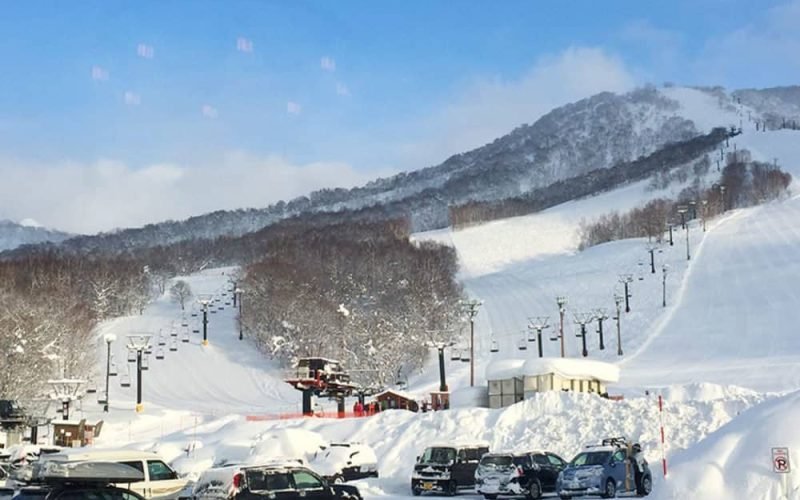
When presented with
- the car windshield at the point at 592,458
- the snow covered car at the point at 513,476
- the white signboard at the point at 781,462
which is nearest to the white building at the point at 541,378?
the snow covered car at the point at 513,476

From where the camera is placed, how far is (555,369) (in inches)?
2048

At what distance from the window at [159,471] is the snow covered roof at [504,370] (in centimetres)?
3056

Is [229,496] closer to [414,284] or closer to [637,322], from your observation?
[637,322]

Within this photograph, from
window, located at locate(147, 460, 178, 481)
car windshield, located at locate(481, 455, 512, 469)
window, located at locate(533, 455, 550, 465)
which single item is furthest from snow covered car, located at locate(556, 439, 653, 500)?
window, located at locate(147, 460, 178, 481)

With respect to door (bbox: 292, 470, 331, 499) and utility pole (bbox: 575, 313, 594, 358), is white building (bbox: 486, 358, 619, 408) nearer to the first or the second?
utility pole (bbox: 575, 313, 594, 358)

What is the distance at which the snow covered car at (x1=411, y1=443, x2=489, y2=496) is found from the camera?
29.5 m

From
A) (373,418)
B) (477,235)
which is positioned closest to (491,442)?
(373,418)

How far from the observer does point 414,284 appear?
4476 inches

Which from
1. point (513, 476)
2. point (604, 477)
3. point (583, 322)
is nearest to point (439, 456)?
point (513, 476)

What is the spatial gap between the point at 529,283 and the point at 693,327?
41.1m

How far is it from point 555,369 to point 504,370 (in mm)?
3208

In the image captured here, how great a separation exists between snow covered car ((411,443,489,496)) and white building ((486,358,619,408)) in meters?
21.3

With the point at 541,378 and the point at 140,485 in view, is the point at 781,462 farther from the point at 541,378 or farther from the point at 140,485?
the point at 541,378

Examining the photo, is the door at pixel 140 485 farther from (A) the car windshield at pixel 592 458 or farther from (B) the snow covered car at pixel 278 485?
(A) the car windshield at pixel 592 458
